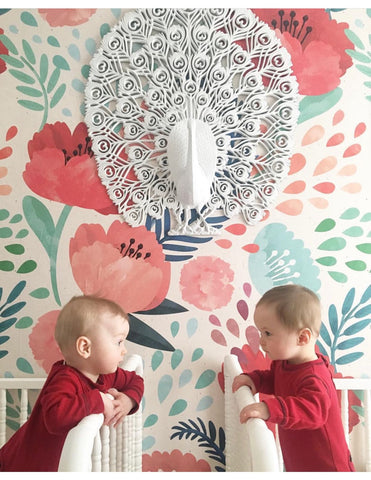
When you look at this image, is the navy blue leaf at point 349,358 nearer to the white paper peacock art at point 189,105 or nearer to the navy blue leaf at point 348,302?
the navy blue leaf at point 348,302

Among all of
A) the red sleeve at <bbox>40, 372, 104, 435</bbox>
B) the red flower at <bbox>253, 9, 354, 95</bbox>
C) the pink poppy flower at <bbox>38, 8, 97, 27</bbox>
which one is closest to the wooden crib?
the red sleeve at <bbox>40, 372, 104, 435</bbox>

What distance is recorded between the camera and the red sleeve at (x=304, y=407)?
1.16m

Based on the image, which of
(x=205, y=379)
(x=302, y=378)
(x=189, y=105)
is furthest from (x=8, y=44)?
(x=302, y=378)

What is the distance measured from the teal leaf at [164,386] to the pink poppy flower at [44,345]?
1.12ft

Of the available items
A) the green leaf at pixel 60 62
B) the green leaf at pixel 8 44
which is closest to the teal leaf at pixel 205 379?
the green leaf at pixel 60 62

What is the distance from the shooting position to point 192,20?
5.69ft

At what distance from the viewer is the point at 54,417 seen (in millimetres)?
1110

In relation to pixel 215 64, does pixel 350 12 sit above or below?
above

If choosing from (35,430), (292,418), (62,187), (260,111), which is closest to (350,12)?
(260,111)

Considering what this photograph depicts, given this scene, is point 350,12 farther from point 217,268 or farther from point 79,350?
point 79,350

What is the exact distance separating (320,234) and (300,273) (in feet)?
0.48

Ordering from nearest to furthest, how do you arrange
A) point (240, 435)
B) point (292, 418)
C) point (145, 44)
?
point (292, 418), point (240, 435), point (145, 44)

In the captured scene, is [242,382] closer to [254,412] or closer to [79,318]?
[254,412]

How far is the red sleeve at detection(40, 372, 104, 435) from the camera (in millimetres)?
1103
